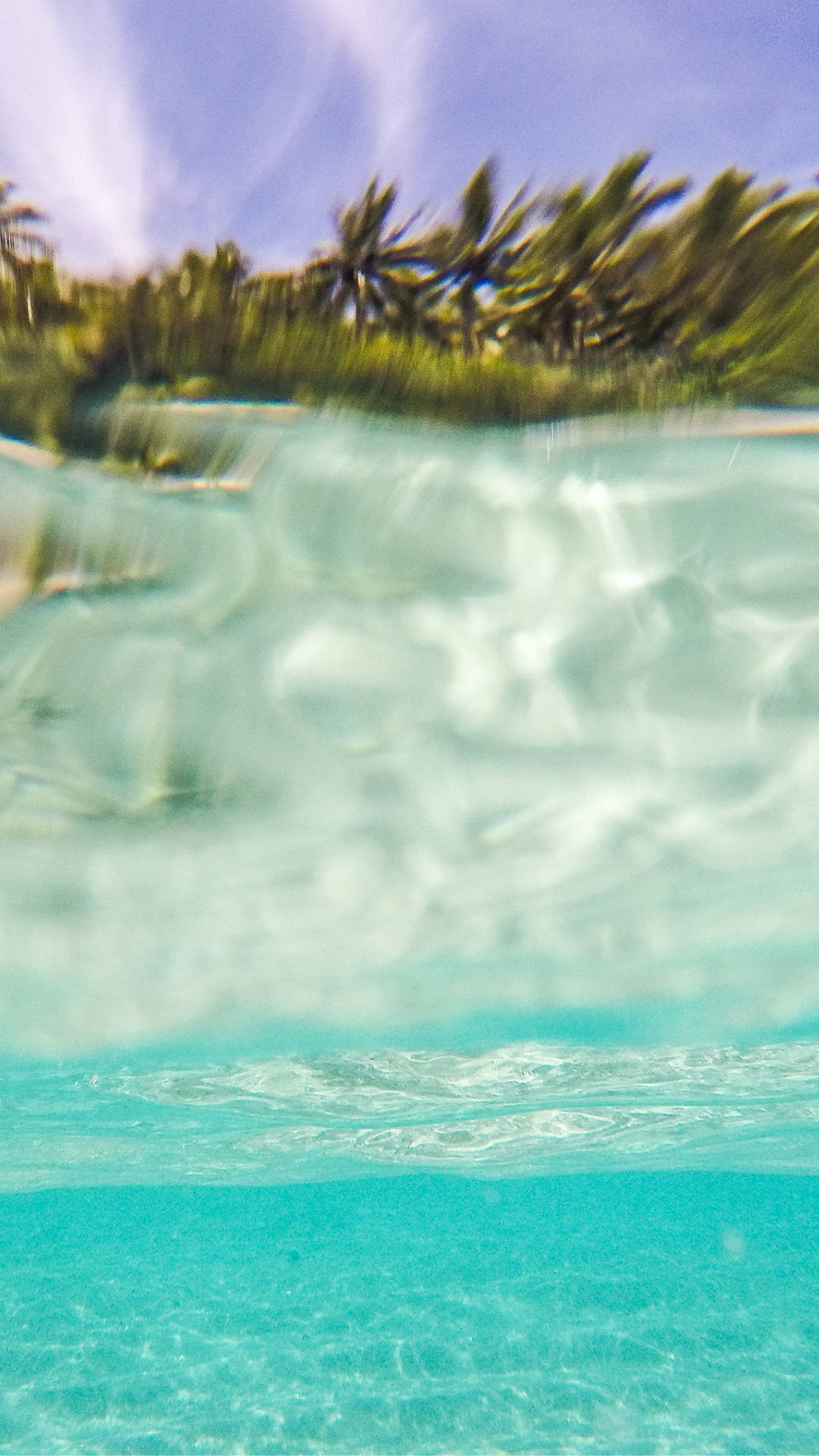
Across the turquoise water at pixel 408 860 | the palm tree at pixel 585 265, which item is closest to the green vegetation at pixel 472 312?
the palm tree at pixel 585 265

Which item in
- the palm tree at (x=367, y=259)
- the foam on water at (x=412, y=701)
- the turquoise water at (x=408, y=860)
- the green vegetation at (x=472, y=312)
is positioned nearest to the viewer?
the palm tree at (x=367, y=259)

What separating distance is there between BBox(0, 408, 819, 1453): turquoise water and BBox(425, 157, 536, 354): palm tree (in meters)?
0.88

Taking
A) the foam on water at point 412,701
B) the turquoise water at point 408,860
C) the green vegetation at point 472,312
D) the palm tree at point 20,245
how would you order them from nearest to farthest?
the palm tree at point 20,245 < the green vegetation at point 472,312 < the foam on water at point 412,701 < the turquoise water at point 408,860

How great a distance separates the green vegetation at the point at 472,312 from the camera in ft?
12.8

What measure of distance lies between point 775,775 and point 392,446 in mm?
4143

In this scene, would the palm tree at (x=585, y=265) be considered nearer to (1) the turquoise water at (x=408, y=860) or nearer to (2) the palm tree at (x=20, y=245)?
(1) the turquoise water at (x=408, y=860)

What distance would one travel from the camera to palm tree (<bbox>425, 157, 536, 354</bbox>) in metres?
3.79

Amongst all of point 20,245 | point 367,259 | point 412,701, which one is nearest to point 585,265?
point 367,259

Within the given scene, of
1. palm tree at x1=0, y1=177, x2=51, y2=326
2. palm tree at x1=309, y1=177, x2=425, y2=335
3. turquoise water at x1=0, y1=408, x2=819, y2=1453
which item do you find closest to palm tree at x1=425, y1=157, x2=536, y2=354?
palm tree at x1=309, y1=177, x2=425, y2=335

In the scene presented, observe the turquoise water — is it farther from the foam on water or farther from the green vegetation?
the green vegetation

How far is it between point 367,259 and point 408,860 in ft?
17.0

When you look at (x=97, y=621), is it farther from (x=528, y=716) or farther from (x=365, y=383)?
(x=528, y=716)

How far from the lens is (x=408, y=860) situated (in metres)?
7.88

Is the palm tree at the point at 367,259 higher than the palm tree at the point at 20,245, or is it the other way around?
the palm tree at the point at 367,259
